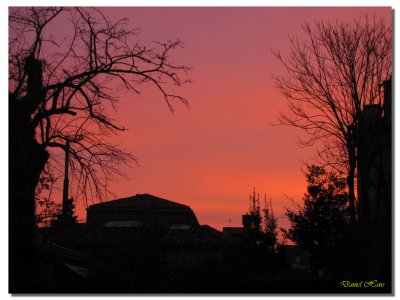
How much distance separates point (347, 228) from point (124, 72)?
9254 mm

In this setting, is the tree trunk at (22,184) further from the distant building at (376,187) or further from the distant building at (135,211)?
the distant building at (135,211)

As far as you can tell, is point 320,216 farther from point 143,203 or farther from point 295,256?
point 143,203

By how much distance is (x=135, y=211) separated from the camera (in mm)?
47531

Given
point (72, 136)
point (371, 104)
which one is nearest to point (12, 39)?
point (72, 136)

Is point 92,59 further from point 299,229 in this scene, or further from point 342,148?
point 299,229

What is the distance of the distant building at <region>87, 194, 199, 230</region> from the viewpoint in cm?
4517

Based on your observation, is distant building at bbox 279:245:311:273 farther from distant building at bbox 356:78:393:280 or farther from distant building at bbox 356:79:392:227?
distant building at bbox 356:79:392:227

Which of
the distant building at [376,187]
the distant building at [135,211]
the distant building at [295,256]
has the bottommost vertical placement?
the distant building at [295,256]

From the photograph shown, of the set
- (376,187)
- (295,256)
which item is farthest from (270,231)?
(376,187)

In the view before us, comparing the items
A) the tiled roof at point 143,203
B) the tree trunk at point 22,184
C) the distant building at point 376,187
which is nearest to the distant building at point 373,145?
the distant building at point 376,187

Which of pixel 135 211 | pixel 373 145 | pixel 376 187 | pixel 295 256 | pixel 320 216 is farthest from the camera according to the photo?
pixel 135 211

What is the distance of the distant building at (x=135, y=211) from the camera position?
45166 millimetres

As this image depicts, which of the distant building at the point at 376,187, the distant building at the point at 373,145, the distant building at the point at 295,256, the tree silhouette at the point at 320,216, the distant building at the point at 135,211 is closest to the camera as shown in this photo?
the distant building at the point at 376,187

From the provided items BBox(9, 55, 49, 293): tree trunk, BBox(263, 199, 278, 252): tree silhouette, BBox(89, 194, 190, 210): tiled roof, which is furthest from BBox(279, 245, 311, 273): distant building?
BBox(9, 55, 49, 293): tree trunk
